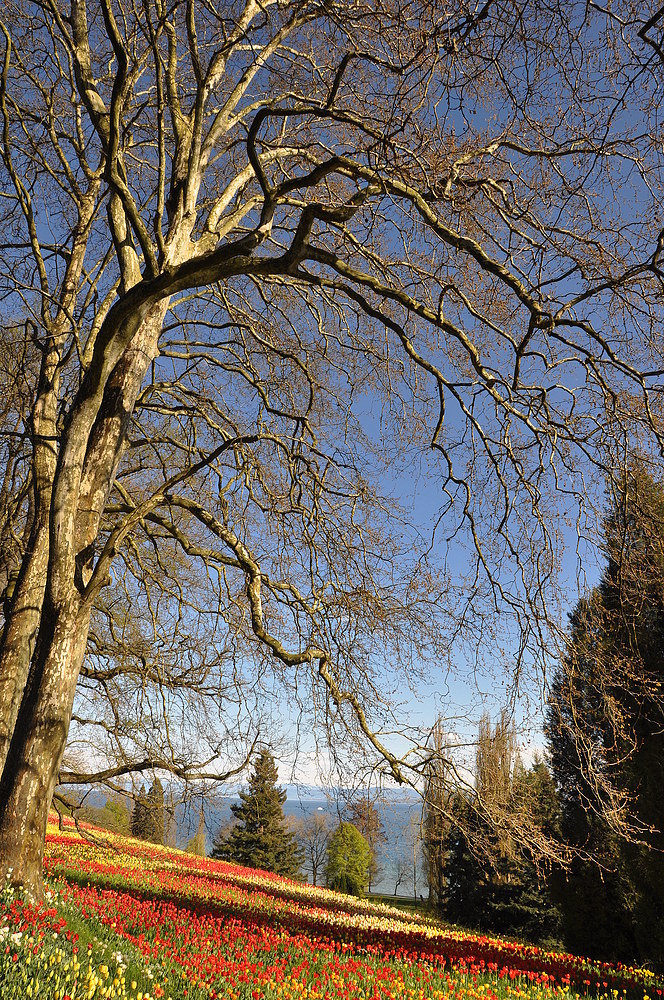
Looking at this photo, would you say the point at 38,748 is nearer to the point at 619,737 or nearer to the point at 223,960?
the point at 223,960

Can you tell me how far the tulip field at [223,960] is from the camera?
3.55 meters

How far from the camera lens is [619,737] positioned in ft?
13.7

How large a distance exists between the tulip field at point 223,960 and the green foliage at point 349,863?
22643mm

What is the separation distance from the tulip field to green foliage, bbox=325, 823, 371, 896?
22.6 m

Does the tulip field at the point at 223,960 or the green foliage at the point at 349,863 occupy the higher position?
the tulip field at the point at 223,960

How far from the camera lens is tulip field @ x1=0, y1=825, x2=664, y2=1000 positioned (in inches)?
140

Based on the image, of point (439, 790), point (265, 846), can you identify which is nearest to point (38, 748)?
point (439, 790)

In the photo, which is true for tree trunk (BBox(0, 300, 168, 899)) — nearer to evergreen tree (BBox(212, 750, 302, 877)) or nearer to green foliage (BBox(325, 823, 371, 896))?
evergreen tree (BBox(212, 750, 302, 877))

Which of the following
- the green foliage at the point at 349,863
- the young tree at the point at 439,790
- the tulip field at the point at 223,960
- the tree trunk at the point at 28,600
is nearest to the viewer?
the tulip field at the point at 223,960

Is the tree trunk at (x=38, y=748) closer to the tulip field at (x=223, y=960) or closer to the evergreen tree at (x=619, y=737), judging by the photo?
the tulip field at (x=223, y=960)

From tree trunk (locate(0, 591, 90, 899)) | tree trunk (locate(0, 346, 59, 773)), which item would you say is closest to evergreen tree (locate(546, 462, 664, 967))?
tree trunk (locate(0, 591, 90, 899))

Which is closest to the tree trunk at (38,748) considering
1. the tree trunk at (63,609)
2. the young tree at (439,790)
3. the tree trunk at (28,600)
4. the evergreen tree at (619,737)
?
the tree trunk at (63,609)

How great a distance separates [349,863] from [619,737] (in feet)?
99.9

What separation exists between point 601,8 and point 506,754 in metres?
4.09
